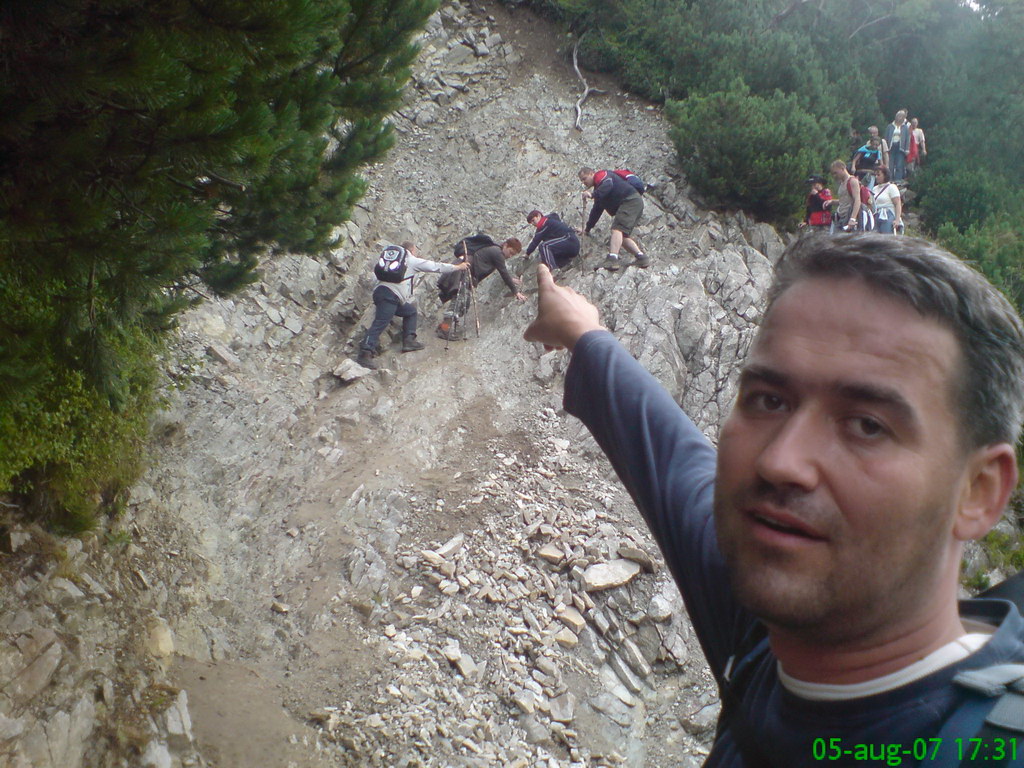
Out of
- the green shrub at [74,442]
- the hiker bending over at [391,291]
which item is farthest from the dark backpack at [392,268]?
the green shrub at [74,442]

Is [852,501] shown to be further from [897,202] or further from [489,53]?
[489,53]

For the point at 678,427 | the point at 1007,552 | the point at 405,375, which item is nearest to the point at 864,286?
the point at 678,427

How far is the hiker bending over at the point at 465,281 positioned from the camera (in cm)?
1262

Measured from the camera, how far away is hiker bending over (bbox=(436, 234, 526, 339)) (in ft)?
41.4

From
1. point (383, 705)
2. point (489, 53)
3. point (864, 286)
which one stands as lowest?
point (383, 705)

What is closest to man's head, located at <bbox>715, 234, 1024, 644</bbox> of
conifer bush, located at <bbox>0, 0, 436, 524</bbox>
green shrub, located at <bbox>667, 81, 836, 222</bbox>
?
conifer bush, located at <bbox>0, 0, 436, 524</bbox>

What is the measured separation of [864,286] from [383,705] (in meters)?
5.96

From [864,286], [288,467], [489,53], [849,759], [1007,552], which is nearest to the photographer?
[849,759]

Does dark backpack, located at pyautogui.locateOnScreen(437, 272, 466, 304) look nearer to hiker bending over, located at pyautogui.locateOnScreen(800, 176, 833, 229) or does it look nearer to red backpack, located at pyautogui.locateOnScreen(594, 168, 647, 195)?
red backpack, located at pyautogui.locateOnScreen(594, 168, 647, 195)

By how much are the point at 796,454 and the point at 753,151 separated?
1441 cm

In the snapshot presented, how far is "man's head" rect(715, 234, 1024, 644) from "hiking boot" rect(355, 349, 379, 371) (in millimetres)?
10335

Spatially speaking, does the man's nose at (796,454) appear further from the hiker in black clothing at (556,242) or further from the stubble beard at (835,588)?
the hiker in black clothing at (556,242)

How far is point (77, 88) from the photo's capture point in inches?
99.9

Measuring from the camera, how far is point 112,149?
9.86 ft
